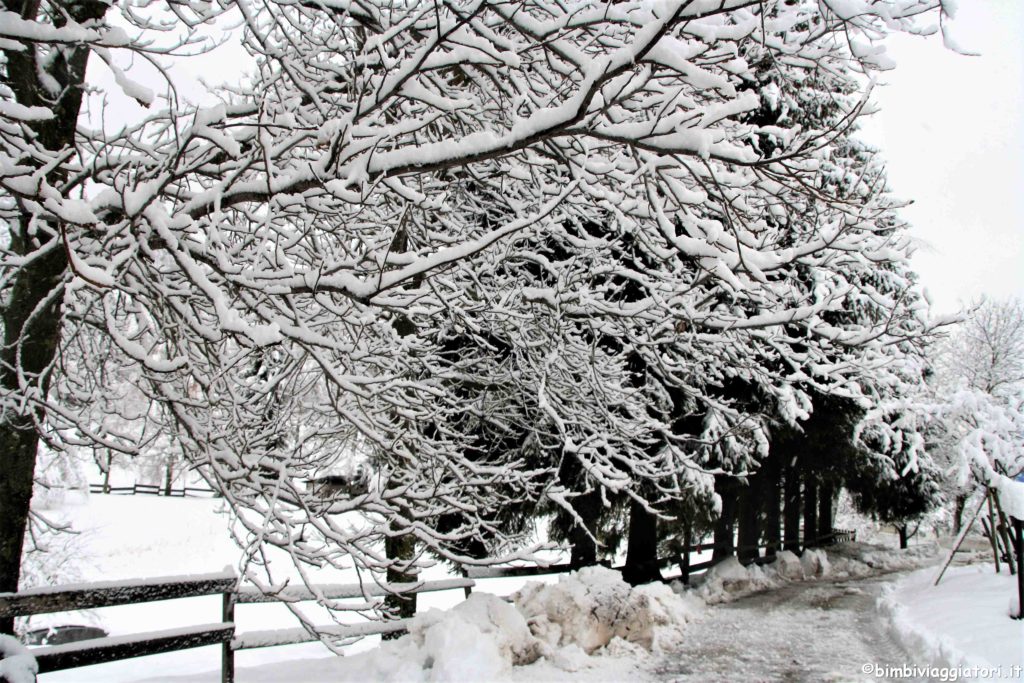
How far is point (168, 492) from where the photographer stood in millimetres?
34031

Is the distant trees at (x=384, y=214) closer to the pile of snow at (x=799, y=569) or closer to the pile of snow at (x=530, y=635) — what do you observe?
the pile of snow at (x=530, y=635)

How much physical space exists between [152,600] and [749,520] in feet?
47.0

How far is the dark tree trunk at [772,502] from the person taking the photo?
14.3 metres

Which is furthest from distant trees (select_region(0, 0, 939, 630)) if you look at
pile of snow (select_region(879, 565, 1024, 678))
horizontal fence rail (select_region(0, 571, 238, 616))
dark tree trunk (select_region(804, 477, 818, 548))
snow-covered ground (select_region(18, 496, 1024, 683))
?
dark tree trunk (select_region(804, 477, 818, 548))

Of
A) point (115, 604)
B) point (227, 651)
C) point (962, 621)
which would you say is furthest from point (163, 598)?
point (962, 621)

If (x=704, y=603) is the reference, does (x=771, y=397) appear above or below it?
above

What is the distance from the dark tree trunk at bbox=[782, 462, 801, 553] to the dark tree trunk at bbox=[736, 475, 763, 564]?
31.5 inches

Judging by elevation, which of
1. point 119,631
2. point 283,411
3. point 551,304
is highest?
point 551,304

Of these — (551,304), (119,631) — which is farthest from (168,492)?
(551,304)

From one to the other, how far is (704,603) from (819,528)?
14983mm

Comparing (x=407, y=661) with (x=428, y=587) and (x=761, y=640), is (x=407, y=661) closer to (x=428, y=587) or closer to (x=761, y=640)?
(x=428, y=587)

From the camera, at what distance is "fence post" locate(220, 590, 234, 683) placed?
5023 mm

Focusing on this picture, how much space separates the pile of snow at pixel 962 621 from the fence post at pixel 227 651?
6.31 meters

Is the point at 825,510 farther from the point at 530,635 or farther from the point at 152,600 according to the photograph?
the point at 152,600
